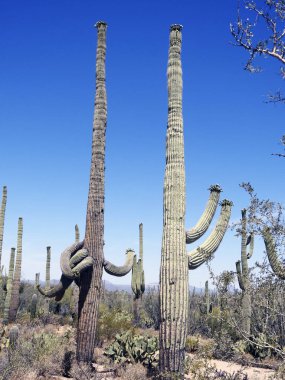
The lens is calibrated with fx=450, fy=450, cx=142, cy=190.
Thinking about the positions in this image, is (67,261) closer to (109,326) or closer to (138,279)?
(109,326)

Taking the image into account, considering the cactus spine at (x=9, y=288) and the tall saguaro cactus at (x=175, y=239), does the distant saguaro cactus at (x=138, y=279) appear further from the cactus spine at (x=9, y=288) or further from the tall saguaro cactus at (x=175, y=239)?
the tall saguaro cactus at (x=175, y=239)

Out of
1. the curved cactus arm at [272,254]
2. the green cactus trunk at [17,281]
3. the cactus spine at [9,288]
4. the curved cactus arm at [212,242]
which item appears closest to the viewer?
the curved cactus arm at [212,242]

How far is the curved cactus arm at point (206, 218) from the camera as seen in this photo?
8.11 metres

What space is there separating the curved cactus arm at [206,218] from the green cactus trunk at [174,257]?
1.29 ft

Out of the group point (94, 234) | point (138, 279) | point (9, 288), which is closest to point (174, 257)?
point (94, 234)

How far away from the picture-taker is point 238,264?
60.5 ft

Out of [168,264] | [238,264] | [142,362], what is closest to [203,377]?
[168,264]

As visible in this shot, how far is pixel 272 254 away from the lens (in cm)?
863

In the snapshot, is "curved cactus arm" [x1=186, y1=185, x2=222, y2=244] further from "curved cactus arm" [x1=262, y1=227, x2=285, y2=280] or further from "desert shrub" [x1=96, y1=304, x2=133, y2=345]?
"desert shrub" [x1=96, y1=304, x2=133, y2=345]

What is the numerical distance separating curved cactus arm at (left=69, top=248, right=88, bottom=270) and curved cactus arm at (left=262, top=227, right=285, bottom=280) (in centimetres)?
351

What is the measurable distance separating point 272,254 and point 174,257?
2.24m

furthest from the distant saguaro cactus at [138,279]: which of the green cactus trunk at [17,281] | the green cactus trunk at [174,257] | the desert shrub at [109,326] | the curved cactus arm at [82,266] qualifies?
the green cactus trunk at [174,257]

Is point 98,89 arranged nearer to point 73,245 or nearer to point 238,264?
point 73,245

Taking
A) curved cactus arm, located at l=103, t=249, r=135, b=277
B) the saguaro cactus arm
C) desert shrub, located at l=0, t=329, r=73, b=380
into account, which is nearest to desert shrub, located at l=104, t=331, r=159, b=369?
desert shrub, located at l=0, t=329, r=73, b=380
